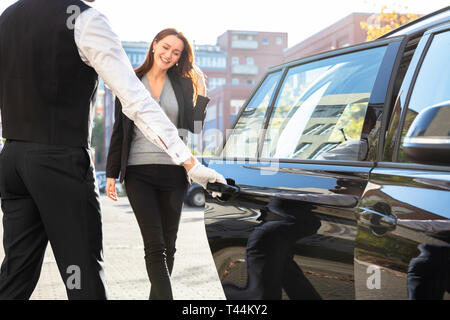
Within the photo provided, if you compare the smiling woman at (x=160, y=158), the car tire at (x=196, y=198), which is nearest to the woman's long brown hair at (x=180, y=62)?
the smiling woman at (x=160, y=158)

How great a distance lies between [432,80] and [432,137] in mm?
475

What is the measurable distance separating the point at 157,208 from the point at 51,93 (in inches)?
61.9

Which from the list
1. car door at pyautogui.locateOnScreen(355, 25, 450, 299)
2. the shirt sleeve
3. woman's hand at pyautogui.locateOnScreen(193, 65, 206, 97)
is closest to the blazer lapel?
woman's hand at pyautogui.locateOnScreen(193, 65, 206, 97)

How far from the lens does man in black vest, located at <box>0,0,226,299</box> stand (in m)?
2.10

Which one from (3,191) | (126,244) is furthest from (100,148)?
(3,191)

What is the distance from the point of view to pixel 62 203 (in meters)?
2.09

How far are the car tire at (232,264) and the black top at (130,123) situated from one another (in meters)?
1.15

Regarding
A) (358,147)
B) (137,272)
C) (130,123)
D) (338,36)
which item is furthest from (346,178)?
(338,36)

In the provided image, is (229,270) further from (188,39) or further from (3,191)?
(188,39)

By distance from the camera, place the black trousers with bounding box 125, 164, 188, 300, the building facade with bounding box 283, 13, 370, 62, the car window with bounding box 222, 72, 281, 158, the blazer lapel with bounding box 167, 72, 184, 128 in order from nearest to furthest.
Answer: the car window with bounding box 222, 72, 281, 158, the black trousers with bounding box 125, 164, 188, 300, the blazer lapel with bounding box 167, 72, 184, 128, the building facade with bounding box 283, 13, 370, 62

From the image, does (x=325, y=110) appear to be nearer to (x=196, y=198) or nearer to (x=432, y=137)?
(x=432, y=137)

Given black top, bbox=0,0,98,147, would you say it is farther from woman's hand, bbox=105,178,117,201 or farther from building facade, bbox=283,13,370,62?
building facade, bbox=283,13,370,62

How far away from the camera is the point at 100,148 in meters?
111

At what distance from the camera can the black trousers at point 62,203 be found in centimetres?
209
